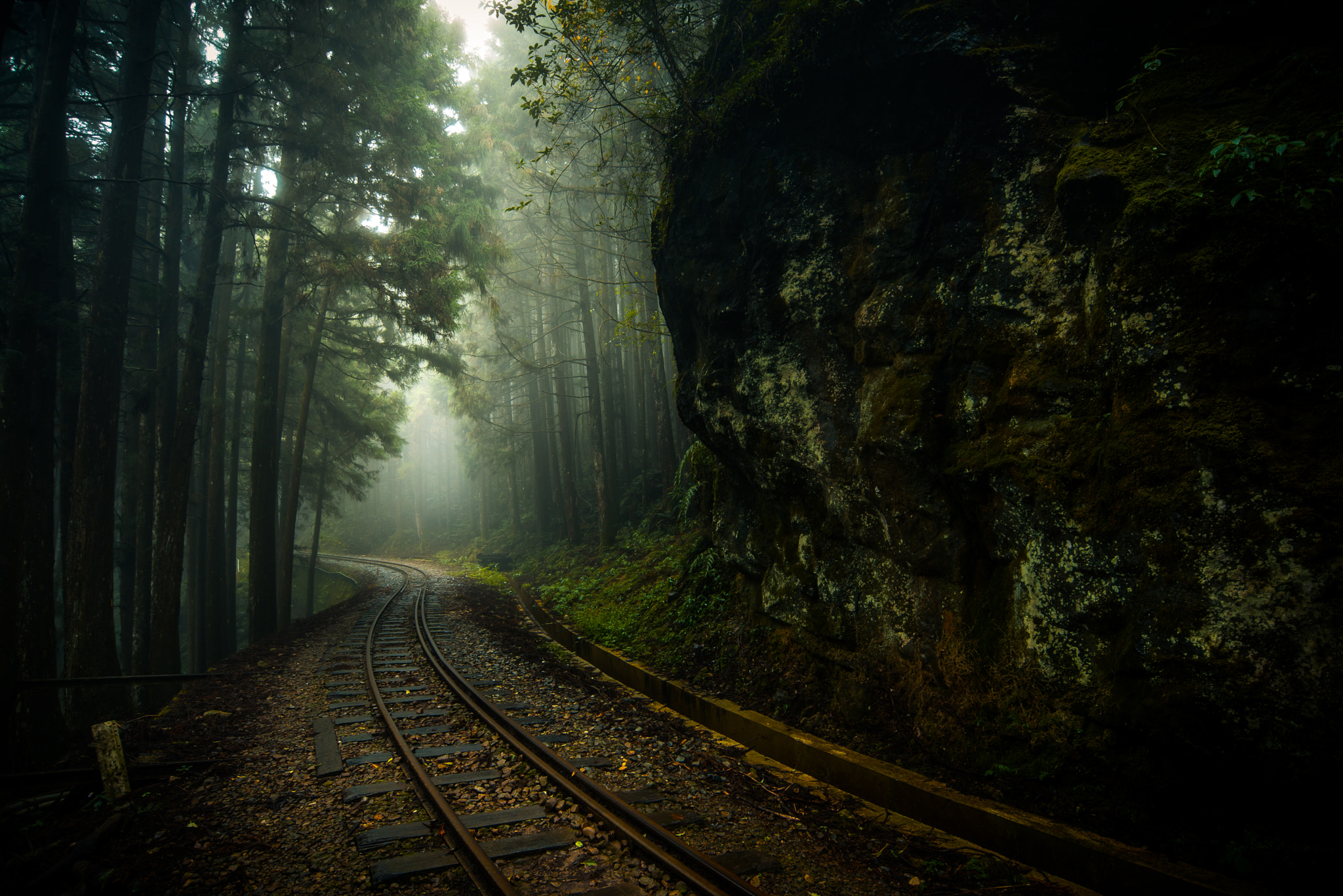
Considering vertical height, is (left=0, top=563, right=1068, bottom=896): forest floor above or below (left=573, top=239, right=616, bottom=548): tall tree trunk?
below

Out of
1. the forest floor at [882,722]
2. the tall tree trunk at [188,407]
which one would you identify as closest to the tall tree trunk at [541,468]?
the forest floor at [882,722]

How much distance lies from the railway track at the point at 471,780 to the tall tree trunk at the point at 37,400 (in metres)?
2.94

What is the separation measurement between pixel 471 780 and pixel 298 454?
36.3 ft

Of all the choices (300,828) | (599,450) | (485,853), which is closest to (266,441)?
(599,450)

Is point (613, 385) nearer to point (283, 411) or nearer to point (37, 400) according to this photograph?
point (283, 411)

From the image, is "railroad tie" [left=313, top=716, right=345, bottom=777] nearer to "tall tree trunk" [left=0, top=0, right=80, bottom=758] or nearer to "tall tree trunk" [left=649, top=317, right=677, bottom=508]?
"tall tree trunk" [left=0, top=0, right=80, bottom=758]

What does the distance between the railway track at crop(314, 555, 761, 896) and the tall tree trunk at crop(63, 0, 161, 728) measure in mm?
2722

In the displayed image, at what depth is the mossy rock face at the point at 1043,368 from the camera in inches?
118

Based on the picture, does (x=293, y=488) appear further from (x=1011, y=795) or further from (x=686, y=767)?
(x=1011, y=795)

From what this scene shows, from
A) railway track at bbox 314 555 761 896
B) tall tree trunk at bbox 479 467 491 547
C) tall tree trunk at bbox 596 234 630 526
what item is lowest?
railway track at bbox 314 555 761 896

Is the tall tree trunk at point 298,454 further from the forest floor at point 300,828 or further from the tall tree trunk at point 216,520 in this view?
the forest floor at point 300,828

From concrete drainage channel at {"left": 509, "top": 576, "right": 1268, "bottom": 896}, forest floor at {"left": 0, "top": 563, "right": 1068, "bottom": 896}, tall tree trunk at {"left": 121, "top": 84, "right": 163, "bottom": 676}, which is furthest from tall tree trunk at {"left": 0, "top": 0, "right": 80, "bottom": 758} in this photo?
concrete drainage channel at {"left": 509, "top": 576, "right": 1268, "bottom": 896}

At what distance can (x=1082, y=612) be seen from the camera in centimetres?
369

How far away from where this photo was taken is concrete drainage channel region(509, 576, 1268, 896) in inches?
112
